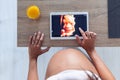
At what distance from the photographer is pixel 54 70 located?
79 centimetres

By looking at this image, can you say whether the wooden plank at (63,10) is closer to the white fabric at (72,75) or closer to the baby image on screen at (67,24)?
Answer: the baby image on screen at (67,24)

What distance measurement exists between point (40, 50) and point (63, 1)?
17cm

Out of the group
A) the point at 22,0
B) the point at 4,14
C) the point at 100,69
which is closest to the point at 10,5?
the point at 4,14

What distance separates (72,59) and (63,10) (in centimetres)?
15

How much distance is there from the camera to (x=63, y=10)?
2.75ft

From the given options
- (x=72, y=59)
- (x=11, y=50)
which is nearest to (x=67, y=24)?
(x=72, y=59)

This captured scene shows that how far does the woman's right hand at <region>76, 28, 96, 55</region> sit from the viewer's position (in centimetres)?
83

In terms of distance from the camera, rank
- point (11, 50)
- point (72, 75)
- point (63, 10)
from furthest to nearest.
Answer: point (11, 50)
point (63, 10)
point (72, 75)

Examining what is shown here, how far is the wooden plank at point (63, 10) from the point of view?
838 mm

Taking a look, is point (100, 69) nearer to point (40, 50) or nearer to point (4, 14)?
point (40, 50)

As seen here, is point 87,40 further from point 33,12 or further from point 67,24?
point 33,12

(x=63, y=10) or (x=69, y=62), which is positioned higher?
(x=63, y=10)

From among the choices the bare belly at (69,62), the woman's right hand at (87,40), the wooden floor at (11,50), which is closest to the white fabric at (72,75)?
the bare belly at (69,62)

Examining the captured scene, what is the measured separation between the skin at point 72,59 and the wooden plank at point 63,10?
20mm
